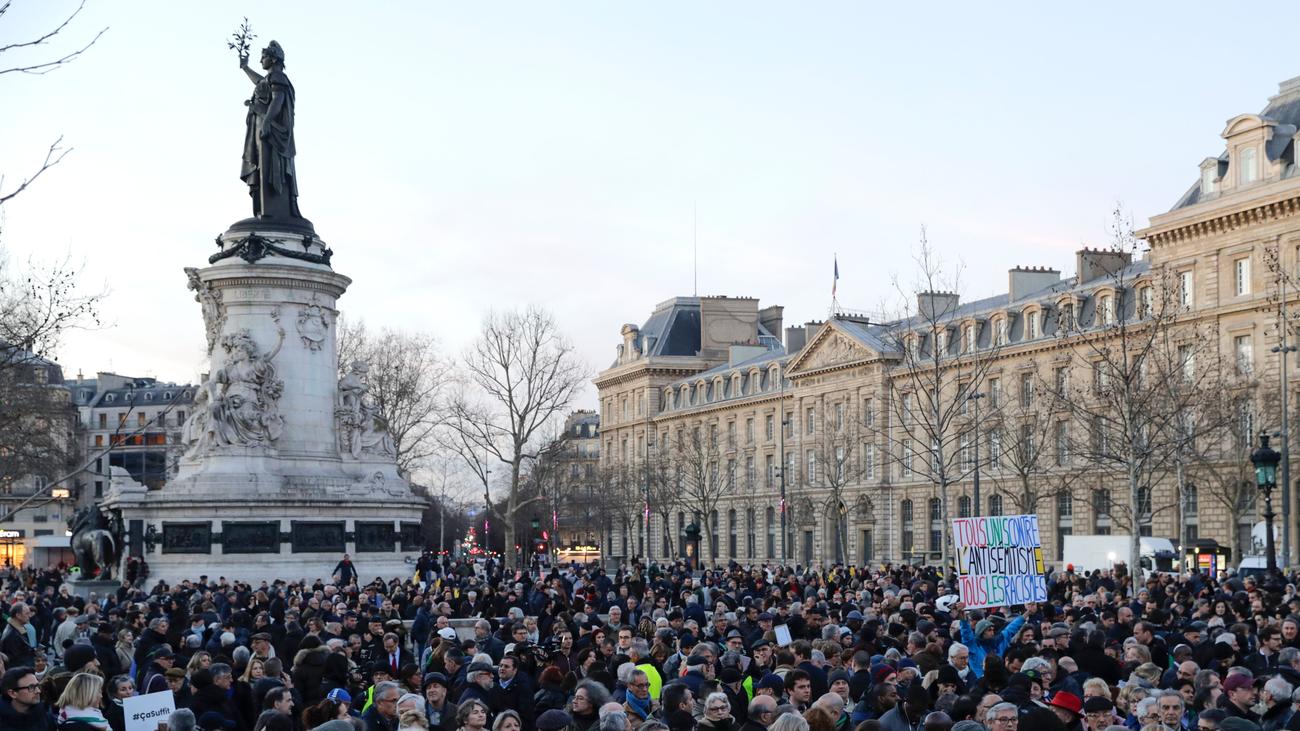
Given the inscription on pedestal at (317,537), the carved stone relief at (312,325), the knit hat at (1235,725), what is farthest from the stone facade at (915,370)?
the knit hat at (1235,725)

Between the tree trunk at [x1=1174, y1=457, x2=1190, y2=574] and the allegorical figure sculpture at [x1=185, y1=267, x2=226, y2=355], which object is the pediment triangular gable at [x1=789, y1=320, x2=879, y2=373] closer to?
the tree trunk at [x1=1174, y1=457, x2=1190, y2=574]

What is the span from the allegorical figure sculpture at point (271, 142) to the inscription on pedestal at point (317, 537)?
8.12 m

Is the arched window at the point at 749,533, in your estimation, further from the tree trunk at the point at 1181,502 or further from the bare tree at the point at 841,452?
the tree trunk at the point at 1181,502

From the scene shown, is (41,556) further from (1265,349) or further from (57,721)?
(57,721)

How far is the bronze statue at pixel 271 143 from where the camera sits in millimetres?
41969

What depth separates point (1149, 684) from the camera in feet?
42.9

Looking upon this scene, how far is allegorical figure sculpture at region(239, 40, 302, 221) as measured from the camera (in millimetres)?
41969

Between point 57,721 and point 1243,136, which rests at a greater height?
point 1243,136

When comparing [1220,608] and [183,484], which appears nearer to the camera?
[1220,608]

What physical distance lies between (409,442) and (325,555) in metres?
49.0

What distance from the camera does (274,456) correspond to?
4025 centimetres

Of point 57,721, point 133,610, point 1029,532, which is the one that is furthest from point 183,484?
point 57,721

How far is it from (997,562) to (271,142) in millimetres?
27067

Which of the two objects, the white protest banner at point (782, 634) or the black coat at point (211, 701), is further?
the white protest banner at point (782, 634)
